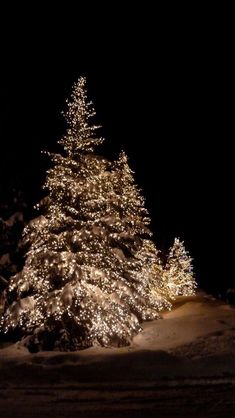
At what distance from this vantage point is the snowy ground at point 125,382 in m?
9.09

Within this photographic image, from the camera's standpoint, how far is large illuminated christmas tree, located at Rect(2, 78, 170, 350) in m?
16.3

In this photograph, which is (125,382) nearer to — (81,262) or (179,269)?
(81,262)

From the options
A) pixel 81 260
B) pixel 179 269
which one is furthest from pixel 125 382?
pixel 179 269

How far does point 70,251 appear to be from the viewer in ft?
56.7

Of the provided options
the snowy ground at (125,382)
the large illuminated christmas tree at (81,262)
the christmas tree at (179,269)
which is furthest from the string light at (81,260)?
the christmas tree at (179,269)

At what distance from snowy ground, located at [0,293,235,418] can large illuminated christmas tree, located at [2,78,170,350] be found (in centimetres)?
86

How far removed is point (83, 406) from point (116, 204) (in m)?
9.43

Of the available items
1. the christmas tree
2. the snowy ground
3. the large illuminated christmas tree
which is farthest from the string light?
the christmas tree

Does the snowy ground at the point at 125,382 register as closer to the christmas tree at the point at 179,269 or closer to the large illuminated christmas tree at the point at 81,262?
the large illuminated christmas tree at the point at 81,262

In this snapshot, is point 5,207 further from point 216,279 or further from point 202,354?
point 216,279

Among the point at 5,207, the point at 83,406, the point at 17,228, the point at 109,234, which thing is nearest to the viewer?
the point at 83,406

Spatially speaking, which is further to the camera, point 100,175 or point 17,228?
point 17,228

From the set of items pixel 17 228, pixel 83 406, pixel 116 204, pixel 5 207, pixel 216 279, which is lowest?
pixel 83 406

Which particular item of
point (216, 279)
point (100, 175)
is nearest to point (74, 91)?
point (100, 175)
